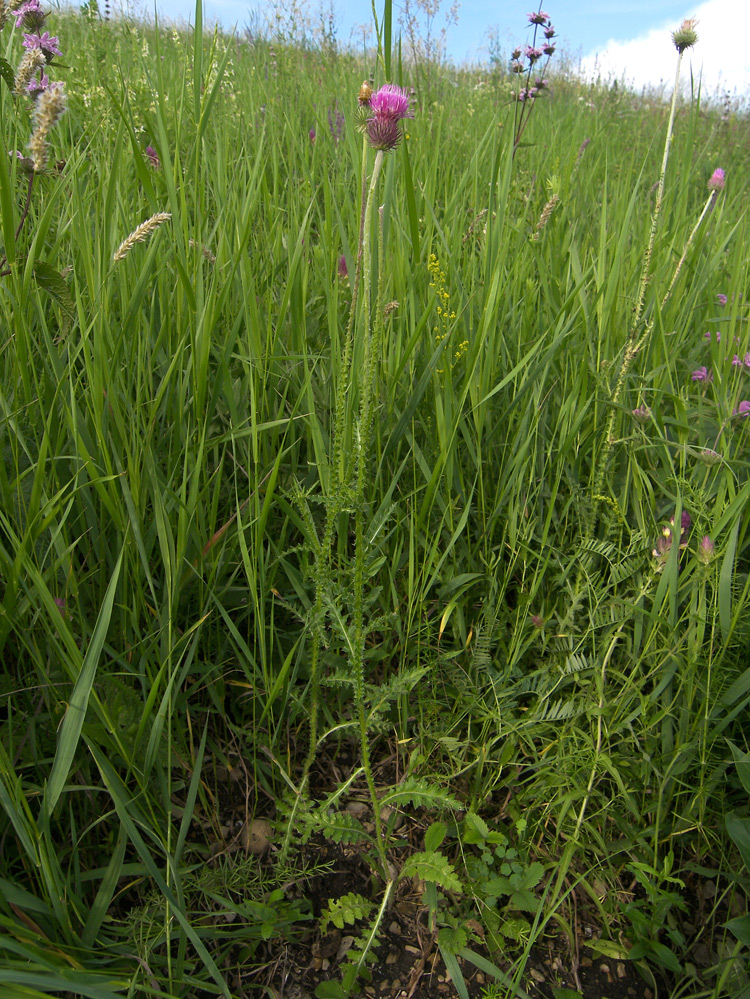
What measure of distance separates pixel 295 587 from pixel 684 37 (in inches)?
63.0

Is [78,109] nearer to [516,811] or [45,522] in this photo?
[45,522]

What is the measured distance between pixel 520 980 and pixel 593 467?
906 mm

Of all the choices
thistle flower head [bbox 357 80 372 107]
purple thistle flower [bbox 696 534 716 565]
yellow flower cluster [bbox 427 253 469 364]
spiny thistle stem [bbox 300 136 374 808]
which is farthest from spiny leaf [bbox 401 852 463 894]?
thistle flower head [bbox 357 80 372 107]

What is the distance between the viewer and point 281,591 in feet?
4.03

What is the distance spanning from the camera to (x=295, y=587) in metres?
1.15

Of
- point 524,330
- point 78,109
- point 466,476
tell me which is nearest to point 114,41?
point 78,109

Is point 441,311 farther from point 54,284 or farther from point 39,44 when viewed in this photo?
point 39,44

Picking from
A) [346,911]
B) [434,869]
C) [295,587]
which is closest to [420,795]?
[434,869]

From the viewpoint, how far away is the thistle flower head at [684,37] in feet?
4.96

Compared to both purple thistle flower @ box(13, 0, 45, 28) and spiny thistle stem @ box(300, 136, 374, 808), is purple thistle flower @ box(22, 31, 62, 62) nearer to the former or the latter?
purple thistle flower @ box(13, 0, 45, 28)

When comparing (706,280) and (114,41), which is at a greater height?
(114,41)

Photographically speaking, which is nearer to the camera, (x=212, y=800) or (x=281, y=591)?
(x=212, y=800)

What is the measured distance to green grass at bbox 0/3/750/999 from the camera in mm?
896

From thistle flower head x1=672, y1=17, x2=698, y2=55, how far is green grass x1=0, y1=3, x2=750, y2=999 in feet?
1.65
